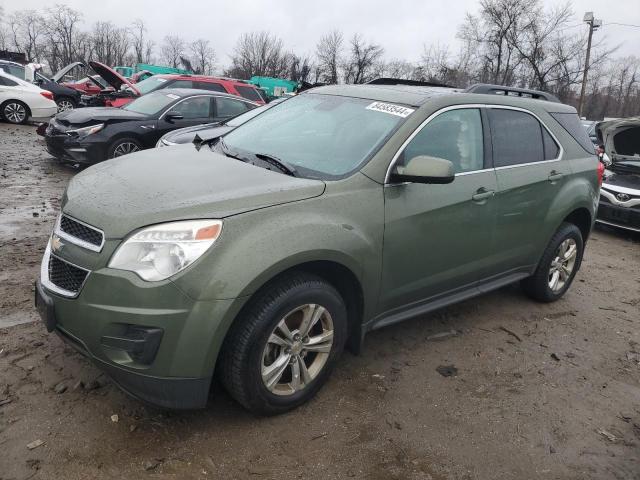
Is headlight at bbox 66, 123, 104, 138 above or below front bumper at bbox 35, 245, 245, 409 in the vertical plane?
above

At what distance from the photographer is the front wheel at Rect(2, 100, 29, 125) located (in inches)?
592

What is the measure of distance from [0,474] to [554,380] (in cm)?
325

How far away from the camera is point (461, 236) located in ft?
11.5

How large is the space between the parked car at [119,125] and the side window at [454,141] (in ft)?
20.9

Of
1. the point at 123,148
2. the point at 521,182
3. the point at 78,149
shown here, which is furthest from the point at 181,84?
the point at 521,182

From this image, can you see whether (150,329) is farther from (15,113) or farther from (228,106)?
(15,113)

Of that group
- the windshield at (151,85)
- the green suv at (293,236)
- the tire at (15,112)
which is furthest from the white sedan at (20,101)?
Answer: the green suv at (293,236)

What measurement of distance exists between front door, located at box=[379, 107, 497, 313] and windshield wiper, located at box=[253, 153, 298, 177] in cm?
56

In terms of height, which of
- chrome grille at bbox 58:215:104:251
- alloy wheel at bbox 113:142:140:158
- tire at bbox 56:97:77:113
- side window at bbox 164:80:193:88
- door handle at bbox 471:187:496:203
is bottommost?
alloy wheel at bbox 113:142:140:158

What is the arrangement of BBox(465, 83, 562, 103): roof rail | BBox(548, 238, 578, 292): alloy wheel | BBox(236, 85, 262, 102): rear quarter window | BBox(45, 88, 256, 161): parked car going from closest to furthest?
BBox(465, 83, 562, 103): roof rail
BBox(548, 238, 578, 292): alloy wheel
BBox(45, 88, 256, 161): parked car
BBox(236, 85, 262, 102): rear quarter window

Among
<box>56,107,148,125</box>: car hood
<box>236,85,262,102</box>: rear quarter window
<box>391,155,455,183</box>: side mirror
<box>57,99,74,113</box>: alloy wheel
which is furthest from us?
<box>57,99,74,113</box>: alloy wheel

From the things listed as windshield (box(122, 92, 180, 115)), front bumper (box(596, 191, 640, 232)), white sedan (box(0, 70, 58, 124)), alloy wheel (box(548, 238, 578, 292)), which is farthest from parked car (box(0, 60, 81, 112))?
alloy wheel (box(548, 238, 578, 292))

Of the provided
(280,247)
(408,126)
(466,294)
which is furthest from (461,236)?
(280,247)

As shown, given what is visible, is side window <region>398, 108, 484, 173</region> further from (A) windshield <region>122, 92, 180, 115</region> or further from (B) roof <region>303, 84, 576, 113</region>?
(A) windshield <region>122, 92, 180, 115</region>
